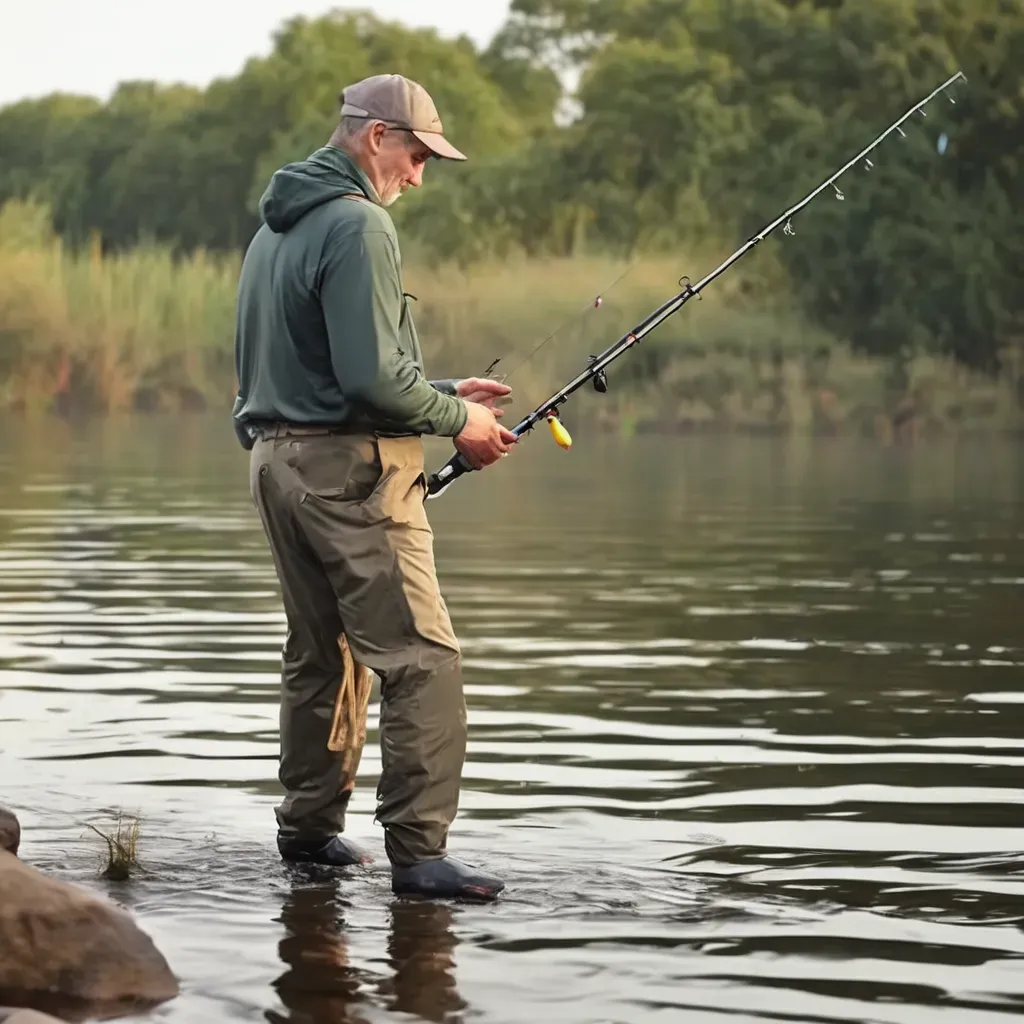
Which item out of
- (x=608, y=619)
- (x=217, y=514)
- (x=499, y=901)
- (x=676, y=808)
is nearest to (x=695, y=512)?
(x=217, y=514)

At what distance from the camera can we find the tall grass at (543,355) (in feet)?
136

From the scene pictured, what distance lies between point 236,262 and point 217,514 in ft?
99.2

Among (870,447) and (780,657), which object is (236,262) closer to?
(870,447)

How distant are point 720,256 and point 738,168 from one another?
2.72 meters

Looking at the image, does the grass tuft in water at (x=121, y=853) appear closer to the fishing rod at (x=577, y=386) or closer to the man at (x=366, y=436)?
the man at (x=366, y=436)

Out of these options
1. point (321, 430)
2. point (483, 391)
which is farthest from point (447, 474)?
point (321, 430)

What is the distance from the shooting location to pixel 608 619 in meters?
13.4

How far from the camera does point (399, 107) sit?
6750mm

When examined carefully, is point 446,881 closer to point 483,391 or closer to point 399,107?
point 483,391

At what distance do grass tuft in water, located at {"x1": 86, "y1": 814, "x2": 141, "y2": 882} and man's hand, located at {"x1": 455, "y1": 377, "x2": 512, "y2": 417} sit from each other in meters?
1.33

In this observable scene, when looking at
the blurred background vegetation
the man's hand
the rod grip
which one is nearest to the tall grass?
the blurred background vegetation

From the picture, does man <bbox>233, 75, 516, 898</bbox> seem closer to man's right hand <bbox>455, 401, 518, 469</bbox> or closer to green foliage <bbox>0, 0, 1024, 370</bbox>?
man's right hand <bbox>455, 401, 518, 469</bbox>

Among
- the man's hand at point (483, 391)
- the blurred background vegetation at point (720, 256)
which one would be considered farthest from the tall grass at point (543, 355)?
the man's hand at point (483, 391)

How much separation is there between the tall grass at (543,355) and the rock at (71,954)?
34.1 meters
